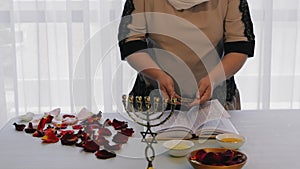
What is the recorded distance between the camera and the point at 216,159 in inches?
35.4

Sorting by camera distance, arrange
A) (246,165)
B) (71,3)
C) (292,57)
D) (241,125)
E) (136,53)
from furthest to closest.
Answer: (292,57) < (71,3) < (136,53) < (241,125) < (246,165)

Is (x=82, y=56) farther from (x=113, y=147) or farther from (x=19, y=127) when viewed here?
(x=113, y=147)

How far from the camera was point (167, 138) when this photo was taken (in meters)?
1.10

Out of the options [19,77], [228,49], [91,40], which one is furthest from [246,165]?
[19,77]

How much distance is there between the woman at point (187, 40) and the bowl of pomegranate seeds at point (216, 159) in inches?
18.7

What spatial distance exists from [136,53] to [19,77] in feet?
4.07

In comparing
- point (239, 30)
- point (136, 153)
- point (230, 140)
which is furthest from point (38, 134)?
point (239, 30)

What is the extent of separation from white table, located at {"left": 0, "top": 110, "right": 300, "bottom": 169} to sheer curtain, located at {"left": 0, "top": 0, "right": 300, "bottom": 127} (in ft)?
3.84

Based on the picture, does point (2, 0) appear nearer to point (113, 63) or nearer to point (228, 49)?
point (113, 63)

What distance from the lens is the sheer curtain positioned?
2348 millimetres

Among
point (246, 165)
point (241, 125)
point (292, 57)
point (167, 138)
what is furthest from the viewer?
point (292, 57)

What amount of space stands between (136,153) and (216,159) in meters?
0.22

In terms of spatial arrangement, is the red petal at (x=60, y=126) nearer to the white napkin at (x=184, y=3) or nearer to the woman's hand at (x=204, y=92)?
the woman's hand at (x=204, y=92)

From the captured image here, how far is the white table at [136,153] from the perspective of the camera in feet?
3.20
